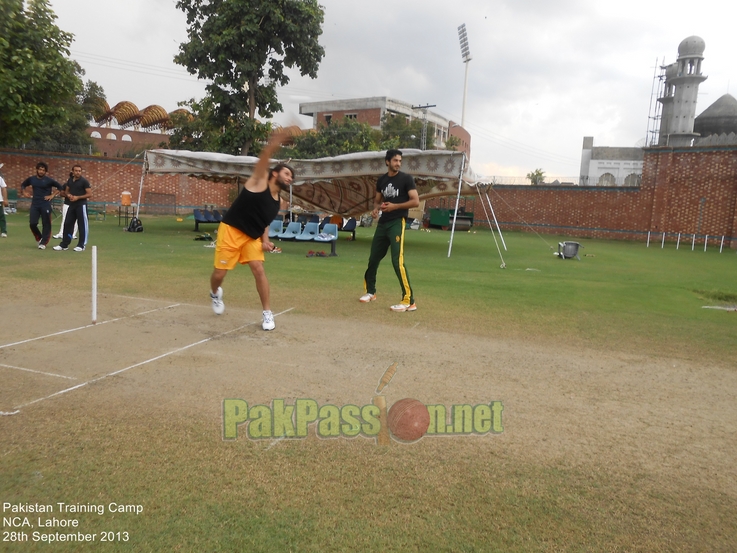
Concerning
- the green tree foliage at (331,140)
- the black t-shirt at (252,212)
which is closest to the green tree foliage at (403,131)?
the green tree foliage at (331,140)

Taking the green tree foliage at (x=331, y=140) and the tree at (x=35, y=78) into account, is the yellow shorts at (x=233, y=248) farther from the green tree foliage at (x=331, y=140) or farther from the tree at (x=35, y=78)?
the green tree foliage at (x=331, y=140)

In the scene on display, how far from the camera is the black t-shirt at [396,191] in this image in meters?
7.02

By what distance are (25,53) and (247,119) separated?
11.1 m

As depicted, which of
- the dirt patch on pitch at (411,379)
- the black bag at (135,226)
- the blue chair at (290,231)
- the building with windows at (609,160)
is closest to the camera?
the dirt patch on pitch at (411,379)

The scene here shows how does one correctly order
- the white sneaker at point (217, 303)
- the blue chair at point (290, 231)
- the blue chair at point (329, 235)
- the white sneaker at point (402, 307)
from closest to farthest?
the white sneaker at point (217, 303) < the white sneaker at point (402, 307) < the blue chair at point (329, 235) < the blue chair at point (290, 231)

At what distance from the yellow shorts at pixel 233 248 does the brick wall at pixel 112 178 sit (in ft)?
74.6

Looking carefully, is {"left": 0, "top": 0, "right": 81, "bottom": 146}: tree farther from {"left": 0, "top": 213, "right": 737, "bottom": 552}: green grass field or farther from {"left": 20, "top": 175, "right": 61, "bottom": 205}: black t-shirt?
{"left": 0, "top": 213, "right": 737, "bottom": 552}: green grass field

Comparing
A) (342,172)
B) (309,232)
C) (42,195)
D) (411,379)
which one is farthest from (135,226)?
(411,379)

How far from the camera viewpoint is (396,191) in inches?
278

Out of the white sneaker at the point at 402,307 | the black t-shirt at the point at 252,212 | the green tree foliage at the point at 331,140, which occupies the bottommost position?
the white sneaker at the point at 402,307

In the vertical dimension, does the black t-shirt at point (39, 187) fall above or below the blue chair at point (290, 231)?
above

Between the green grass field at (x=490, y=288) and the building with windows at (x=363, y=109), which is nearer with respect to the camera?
the green grass field at (x=490, y=288)

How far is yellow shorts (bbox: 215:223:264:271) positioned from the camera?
18.7ft

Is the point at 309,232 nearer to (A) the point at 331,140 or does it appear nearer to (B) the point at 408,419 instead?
(B) the point at 408,419
